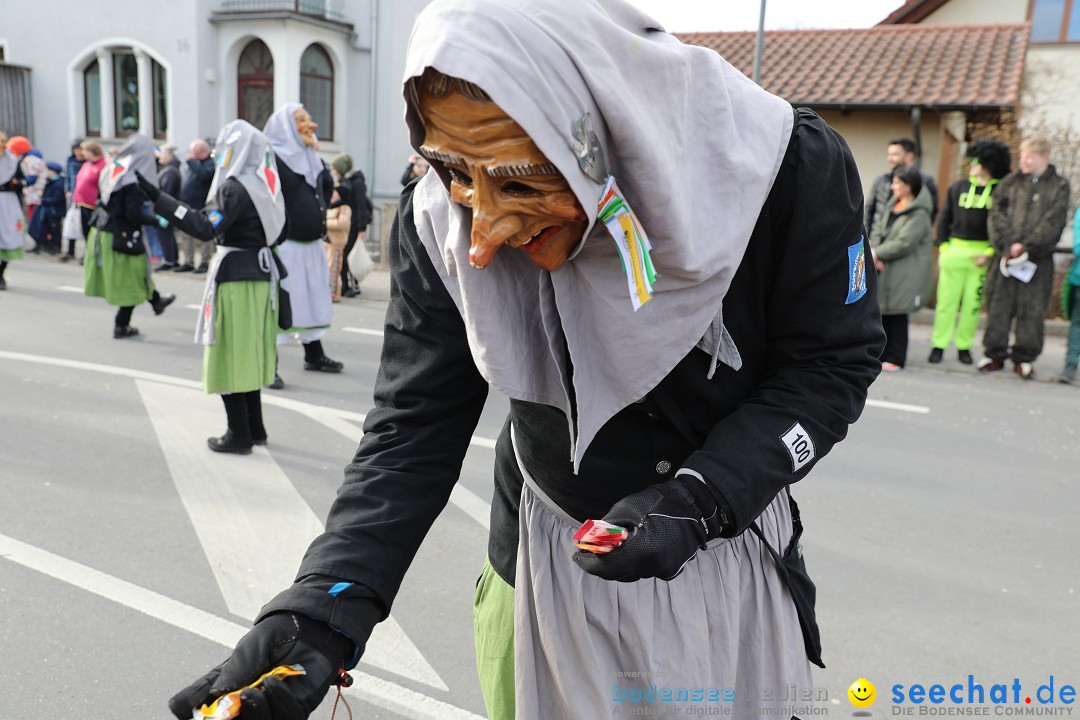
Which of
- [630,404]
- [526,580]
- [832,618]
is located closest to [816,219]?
[630,404]

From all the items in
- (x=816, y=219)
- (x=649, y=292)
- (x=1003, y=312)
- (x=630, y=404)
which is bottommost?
(x=1003, y=312)

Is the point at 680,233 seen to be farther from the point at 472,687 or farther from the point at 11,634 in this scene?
the point at 11,634

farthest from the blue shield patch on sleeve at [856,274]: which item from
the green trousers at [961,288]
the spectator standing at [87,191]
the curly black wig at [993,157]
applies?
the spectator standing at [87,191]

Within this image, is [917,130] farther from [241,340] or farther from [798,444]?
[798,444]

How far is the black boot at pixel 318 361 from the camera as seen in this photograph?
24.2 ft

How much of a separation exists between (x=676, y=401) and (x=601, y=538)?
12.1 inches

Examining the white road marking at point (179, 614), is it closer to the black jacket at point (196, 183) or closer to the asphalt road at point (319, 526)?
the asphalt road at point (319, 526)

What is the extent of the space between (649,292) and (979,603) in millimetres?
3104

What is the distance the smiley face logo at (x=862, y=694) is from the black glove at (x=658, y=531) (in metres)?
1.96

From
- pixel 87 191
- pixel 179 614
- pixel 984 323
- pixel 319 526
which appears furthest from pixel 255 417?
pixel 984 323

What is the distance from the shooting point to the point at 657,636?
59.3 inches

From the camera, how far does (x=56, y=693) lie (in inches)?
116

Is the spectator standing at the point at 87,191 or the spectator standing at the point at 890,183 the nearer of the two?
the spectator standing at the point at 890,183

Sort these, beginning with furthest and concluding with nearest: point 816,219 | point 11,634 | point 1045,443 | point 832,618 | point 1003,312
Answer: point 1003,312 < point 1045,443 < point 832,618 < point 11,634 < point 816,219
